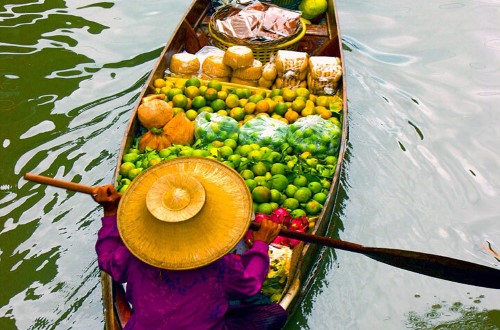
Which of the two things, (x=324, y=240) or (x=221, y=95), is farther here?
(x=221, y=95)

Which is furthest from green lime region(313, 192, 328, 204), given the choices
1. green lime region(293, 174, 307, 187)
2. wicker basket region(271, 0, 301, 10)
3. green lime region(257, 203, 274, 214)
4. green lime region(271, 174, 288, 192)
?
wicker basket region(271, 0, 301, 10)

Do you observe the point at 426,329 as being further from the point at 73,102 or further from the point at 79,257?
the point at 73,102

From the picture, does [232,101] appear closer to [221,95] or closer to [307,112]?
[221,95]

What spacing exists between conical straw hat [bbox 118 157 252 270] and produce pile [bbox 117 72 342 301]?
99cm

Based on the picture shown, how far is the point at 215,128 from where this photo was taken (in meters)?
4.55

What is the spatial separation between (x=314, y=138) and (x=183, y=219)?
83.6 inches

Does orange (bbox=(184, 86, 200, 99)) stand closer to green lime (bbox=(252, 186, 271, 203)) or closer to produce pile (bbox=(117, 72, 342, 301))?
produce pile (bbox=(117, 72, 342, 301))

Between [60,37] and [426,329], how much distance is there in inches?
218

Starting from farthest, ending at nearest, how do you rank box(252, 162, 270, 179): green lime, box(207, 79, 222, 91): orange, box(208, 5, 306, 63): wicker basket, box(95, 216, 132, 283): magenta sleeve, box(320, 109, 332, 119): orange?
box(208, 5, 306, 63): wicker basket < box(207, 79, 222, 91): orange < box(320, 109, 332, 119): orange < box(252, 162, 270, 179): green lime < box(95, 216, 132, 283): magenta sleeve

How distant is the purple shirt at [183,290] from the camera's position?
2.64m

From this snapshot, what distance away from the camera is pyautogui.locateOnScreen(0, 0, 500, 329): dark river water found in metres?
4.16

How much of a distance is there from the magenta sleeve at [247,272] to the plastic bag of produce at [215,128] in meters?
1.75

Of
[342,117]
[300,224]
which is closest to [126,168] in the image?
[300,224]

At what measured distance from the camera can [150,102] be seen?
459 centimetres
